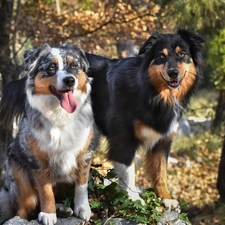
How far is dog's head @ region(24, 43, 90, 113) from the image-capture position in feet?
12.6

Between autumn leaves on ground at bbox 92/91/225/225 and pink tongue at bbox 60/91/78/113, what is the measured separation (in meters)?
3.04

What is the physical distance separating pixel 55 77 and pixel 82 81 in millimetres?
285

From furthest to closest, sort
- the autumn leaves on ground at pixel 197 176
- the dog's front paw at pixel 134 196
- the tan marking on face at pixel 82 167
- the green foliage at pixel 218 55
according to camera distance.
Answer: the green foliage at pixel 218 55 < the autumn leaves on ground at pixel 197 176 < the dog's front paw at pixel 134 196 < the tan marking on face at pixel 82 167

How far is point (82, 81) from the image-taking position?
403 cm

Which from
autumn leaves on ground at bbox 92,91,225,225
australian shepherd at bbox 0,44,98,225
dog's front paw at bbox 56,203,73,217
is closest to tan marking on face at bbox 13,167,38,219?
australian shepherd at bbox 0,44,98,225

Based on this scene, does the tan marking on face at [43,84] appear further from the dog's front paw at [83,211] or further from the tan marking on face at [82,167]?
the dog's front paw at [83,211]

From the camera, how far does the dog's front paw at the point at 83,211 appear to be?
169 inches

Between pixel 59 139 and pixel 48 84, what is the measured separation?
0.49 metres

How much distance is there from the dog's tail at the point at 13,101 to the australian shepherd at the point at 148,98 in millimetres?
811

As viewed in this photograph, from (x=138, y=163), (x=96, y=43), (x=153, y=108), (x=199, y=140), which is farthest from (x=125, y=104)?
(x=199, y=140)

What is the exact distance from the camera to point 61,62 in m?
3.91

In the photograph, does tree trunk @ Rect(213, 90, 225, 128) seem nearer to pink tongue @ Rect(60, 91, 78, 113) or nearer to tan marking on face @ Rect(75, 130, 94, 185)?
tan marking on face @ Rect(75, 130, 94, 185)

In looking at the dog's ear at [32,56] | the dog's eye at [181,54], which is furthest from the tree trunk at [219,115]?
the dog's ear at [32,56]

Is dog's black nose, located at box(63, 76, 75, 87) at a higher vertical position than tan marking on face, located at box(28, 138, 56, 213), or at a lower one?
higher
